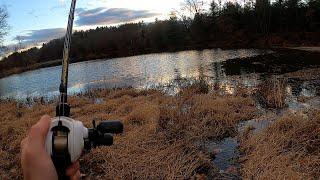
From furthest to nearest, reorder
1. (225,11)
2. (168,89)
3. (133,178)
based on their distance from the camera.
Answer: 1. (225,11)
2. (168,89)
3. (133,178)

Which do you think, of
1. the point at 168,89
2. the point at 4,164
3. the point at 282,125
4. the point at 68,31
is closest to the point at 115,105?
the point at 168,89

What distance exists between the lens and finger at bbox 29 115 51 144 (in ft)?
3.83

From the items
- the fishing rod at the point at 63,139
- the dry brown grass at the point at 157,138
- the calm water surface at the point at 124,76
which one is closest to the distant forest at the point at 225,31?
the calm water surface at the point at 124,76

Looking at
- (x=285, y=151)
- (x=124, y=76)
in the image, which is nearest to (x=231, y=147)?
(x=285, y=151)

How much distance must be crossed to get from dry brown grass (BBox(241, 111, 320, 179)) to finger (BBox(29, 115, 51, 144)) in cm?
578

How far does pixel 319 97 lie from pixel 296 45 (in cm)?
3391

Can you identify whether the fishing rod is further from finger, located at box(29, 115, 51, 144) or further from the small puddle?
the small puddle

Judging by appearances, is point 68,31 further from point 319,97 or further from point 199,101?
point 319,97

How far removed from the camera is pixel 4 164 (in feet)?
30.8

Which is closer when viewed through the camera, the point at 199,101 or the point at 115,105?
the point at 199,101

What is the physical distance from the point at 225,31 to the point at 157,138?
5615 cm

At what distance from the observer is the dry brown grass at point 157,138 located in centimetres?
777

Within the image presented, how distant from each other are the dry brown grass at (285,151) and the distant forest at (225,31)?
3824 cm

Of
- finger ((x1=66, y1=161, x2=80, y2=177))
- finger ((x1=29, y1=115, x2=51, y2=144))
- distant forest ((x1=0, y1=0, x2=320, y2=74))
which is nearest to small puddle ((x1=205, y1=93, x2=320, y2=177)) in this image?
finger ((x1=66, y1=161, x2=80, y2=177))
